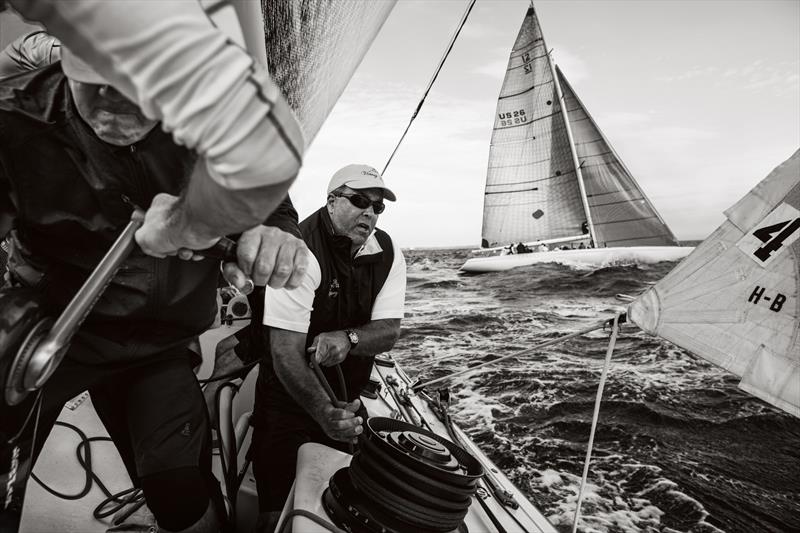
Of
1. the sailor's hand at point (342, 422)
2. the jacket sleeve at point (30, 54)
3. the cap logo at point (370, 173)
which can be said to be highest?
the jacket sleeve at point (30, 54)

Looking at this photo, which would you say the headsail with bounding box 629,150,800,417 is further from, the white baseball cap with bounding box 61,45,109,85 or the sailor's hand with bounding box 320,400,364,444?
the white baseball cap with bounding box 61,45,109,85

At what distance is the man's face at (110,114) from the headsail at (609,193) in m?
23.8

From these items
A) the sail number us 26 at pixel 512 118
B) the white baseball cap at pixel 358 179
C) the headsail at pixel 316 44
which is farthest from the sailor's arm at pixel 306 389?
the sail number us 26 at pixel 512 118

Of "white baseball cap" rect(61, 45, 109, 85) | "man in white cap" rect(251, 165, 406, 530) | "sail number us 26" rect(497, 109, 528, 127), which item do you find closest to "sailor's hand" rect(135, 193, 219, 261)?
"white baseball cap" rect(61, 45, 109, 85)

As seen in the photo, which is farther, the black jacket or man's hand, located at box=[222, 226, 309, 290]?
the black jacket

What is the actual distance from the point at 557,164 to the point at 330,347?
2292cm

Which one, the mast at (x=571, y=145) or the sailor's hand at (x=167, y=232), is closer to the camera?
the sailor's hand at (x=167, y=232)

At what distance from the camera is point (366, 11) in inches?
89.1

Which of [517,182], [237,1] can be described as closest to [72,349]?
[237,1]

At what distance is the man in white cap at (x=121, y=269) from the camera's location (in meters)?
0.95

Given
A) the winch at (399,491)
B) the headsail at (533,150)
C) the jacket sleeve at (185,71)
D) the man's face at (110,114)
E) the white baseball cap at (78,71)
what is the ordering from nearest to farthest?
the jacket sleeve at (185,71) < the white baseball cap at (78,71) < the man's face at (110,114) < the winch at (399,491) < the headsail at (533,150)

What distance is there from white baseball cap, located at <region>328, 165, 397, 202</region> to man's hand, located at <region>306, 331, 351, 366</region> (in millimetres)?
785

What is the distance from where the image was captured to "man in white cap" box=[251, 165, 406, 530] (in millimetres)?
1873

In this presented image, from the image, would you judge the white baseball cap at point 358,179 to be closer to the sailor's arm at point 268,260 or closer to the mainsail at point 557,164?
the sailor's arm at point 268,260
